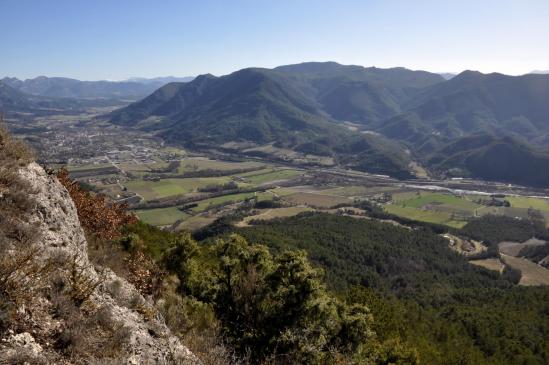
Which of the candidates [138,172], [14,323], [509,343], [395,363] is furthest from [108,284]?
[138,172]

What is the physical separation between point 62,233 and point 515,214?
156453 millimetres

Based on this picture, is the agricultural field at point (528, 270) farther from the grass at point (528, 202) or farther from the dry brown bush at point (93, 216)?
the dry brown bush at point (93, 216)

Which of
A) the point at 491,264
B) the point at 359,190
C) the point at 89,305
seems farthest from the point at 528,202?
the point at 89,305

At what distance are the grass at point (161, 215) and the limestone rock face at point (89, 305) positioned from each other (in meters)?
93.9

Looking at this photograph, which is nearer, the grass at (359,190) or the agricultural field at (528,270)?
the agricultural field at (528,270)

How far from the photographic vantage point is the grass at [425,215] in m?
127

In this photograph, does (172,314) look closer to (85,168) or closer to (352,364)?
(352,364)

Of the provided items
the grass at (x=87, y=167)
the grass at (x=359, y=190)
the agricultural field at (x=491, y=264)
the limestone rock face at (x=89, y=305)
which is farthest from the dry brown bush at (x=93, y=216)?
the grass at (x=87, y=167)

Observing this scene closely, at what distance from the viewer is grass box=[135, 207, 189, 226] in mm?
106444

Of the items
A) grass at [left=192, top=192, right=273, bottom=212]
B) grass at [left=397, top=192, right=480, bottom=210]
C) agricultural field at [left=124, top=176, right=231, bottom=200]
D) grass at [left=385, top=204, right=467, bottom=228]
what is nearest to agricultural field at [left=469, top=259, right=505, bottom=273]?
grass at [left=385, top=204, right=467, bottom=228]

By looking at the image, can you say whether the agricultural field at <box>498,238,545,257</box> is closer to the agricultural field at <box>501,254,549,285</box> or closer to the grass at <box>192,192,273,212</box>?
the agricultural field at <box>501,254,549,285</box>

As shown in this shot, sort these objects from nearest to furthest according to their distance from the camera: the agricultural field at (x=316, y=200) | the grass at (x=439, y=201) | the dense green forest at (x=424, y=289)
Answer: the dense green forest at (x=424, y=289) < the agricultural field at (x=316, y=200) < the grass at (x=439, y=201)

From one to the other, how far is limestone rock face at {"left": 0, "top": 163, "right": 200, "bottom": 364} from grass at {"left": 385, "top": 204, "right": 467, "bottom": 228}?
12609cm

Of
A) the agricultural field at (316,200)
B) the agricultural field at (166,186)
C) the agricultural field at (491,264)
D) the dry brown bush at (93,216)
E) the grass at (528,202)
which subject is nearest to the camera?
the dry brown bush at (93,216)
